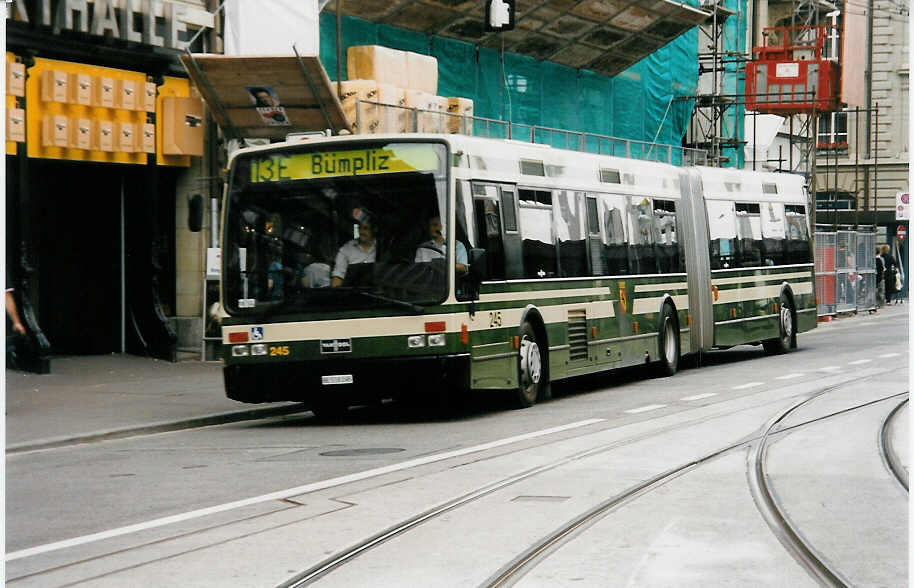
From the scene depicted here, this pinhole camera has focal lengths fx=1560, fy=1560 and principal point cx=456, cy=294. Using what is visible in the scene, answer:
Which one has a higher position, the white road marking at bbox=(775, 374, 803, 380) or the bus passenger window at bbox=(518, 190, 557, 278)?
the bus passenger window at bbox=(518, 190, 557, 278)

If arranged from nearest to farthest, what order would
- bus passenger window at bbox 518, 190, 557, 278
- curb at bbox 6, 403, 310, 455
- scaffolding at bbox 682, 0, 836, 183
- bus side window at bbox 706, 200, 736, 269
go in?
1. curb at bbox 6, 403, 310, 455
2. bus passenger window at bbox 518, 190, 557, 278
3. bus side window at bbox 706, 200, 736, 269
4. scaffolding at bbox 682, 0, 836, 183

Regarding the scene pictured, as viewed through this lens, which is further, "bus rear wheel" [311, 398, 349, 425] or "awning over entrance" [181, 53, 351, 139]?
"awning over entrance" [181, 53, 351, 139]

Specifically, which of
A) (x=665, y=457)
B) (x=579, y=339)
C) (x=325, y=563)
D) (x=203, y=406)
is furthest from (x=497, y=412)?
(x=325, y=563)

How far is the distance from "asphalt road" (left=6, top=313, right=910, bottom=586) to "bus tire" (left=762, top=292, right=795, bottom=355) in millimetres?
8211

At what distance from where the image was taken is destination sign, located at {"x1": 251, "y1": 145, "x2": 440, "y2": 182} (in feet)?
47.7

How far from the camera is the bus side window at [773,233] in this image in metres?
24.4

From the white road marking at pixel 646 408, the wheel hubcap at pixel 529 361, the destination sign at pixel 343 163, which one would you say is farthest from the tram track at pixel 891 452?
the destination sign at pixel 343 163

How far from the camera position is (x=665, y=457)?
36.7 ft

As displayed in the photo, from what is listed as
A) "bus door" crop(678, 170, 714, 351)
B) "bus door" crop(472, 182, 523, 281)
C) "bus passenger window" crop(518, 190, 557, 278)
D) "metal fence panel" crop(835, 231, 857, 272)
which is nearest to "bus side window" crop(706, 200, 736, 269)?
"bus door" crop(678, 170, 714, 351)

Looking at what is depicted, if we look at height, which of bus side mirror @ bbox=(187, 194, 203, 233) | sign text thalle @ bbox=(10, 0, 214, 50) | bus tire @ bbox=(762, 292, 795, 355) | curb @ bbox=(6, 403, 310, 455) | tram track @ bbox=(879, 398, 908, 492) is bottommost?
curb @ bbox=(6, 403, 310, 455)

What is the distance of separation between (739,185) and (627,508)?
51.8ft

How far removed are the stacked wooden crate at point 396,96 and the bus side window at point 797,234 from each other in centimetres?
552

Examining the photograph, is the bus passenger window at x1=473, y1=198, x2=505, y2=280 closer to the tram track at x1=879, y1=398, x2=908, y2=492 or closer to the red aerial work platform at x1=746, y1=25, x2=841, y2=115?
the tram track at x1=879, y1=398, x2=908, y2=492

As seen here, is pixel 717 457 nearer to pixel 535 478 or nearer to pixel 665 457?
pixel 665 457
